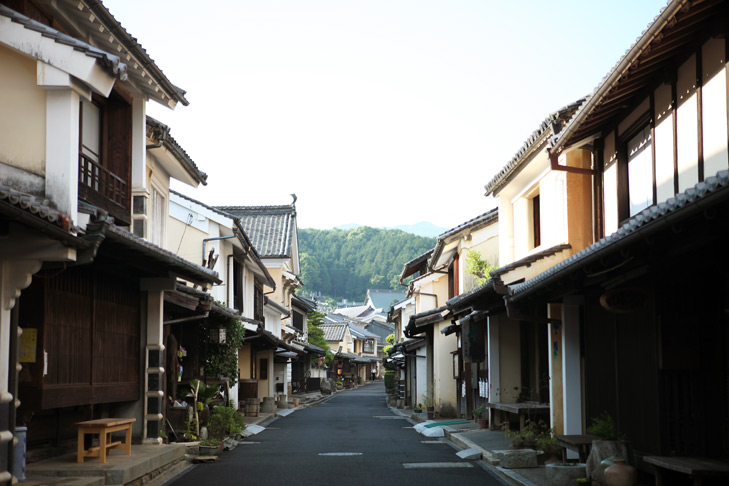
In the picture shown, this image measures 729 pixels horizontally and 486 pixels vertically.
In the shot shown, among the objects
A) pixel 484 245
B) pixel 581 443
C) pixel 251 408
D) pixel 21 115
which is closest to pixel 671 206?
pixel 581 443

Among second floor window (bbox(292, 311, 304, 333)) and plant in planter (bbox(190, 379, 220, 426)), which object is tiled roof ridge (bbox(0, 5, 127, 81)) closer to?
plant in planter (bbox(190, 379, 220, 426))

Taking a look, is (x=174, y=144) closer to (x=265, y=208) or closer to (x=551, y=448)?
(x=551, y=448)

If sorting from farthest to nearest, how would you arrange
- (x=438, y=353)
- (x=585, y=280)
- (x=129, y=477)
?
1. (x=438, y=353)
2. (x=585, y=280)
3. (x=129, y=477)

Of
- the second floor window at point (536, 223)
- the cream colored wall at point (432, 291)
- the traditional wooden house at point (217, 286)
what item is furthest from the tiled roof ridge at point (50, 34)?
the cream colored wall at point (432, 291)

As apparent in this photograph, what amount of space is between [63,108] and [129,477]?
5136 millimetres

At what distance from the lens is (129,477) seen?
11.1 metres

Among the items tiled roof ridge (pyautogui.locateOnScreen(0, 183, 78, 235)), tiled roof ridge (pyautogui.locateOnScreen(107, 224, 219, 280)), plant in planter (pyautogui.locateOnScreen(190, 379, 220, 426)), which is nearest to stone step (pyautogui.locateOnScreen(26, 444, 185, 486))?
tiled roof ridge (pyautogui.locateOnScreen(107, 224, 219, 280))

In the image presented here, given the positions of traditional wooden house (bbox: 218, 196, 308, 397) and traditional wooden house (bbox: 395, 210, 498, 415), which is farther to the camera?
traditional wooden house (bbox: 218, 196, 308, 397)

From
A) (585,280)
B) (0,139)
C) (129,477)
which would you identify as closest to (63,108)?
(0,139)

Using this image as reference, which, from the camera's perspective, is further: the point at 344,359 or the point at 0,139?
the point at 344,359

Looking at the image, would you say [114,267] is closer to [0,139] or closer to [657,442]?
[0,139]

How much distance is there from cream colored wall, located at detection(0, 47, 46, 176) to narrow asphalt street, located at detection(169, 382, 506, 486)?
560 centimetres

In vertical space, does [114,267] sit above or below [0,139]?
below

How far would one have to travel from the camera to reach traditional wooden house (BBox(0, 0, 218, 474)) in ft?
29.4
